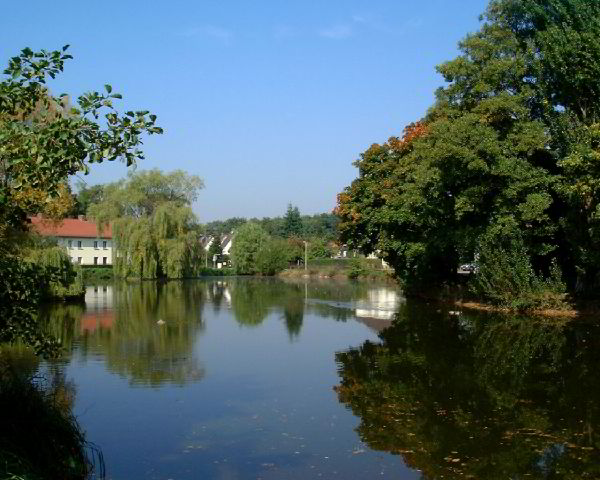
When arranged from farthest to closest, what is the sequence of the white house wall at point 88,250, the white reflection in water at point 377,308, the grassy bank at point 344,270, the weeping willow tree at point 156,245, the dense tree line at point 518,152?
the white house wall at point 88,250
the grassy bank at point 344,270
the weeping willow tree at point 156,245
the white reflection in water at point 377,308
the dense tree line at point 518,152

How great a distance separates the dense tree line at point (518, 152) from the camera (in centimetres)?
2414

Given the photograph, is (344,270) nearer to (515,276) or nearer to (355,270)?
(355,270)

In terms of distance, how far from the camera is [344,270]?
7775 centimetres

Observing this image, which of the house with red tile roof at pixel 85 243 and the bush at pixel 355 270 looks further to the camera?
the house with red tile roof at pixel 85 243

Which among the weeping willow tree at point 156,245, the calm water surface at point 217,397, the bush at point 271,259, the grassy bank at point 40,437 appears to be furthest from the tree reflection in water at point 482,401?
the bush at point 271,259

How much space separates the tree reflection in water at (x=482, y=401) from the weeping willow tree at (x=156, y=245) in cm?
4274

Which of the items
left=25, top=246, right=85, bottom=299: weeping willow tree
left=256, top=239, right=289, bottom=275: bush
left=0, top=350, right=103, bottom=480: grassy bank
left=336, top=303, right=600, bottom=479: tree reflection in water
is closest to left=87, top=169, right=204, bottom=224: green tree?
left=256, top=239, right=289, bottom=275: bush

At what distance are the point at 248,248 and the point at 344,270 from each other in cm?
1598

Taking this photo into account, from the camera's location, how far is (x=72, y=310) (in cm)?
2947

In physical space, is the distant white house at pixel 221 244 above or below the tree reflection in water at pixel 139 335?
above

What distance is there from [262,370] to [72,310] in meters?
17.4

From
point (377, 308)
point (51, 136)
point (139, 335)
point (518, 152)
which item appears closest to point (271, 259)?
point (377, 308)

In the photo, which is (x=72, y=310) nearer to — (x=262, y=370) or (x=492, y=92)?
(x=262, y=370)

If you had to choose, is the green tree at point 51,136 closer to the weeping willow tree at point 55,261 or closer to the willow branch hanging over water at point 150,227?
the weeping willow tree at point 55,261
